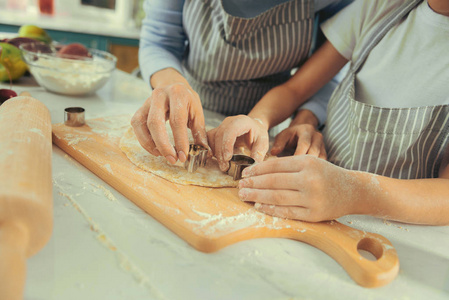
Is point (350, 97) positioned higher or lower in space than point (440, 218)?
higher

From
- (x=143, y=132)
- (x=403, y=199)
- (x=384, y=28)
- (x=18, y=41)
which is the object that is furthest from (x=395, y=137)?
(x=18, y=41)

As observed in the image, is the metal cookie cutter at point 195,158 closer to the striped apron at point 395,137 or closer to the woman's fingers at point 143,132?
the woman's fingers at point 143,132

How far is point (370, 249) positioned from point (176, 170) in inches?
17.8

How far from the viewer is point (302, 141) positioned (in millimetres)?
1006

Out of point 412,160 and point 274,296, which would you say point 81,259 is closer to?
point 274,296

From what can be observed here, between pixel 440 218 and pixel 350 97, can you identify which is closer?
pixel 440 218

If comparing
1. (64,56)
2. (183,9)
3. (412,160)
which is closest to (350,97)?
(412,160)

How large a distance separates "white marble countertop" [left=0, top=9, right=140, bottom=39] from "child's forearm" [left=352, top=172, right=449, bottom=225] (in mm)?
2989

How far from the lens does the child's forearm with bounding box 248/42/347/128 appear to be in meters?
1.13

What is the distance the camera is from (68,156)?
865mm

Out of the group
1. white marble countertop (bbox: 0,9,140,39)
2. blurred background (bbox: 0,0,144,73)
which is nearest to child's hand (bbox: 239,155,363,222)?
blurred background (bbox: 0,0,144,73)

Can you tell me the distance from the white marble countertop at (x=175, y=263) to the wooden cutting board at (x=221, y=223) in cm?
2

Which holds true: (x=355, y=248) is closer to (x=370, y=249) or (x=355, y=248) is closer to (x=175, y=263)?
(x=370, y=249)

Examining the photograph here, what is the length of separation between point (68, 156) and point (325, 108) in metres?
0.89
